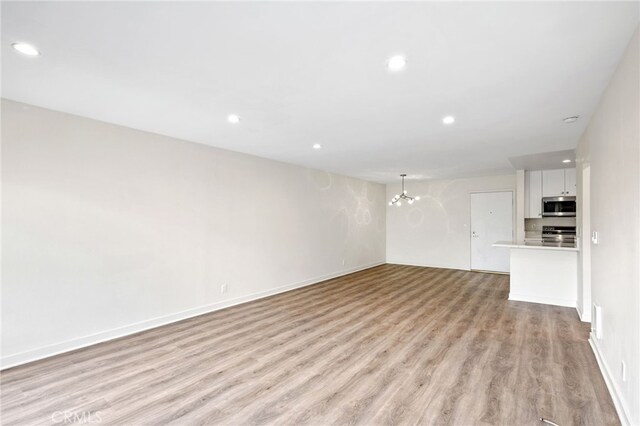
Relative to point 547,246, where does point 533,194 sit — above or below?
above

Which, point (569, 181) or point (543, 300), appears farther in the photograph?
point (569, 181)

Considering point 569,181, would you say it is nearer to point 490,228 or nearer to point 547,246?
point 490,228

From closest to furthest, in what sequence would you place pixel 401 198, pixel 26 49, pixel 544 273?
1. pixel 26 49
2. pixel 544 273
3. pixel 401 198

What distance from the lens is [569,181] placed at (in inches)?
246

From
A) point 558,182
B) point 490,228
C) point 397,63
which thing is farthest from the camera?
point 490,228

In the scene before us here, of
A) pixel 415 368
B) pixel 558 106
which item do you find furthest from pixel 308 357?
pixel 558 106

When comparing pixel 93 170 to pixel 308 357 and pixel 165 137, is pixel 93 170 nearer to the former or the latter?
pixel 165 137

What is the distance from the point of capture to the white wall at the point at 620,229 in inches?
71.6

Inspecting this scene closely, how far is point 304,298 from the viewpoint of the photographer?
17.2ft

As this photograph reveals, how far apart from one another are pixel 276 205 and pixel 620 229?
14.8 ft

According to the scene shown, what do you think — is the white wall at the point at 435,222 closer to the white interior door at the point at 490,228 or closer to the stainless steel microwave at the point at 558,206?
the white interior door at the point at 490,228

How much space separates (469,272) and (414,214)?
A: 6.87 feet

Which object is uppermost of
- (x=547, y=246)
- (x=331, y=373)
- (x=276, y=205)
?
(x=276, y=205)

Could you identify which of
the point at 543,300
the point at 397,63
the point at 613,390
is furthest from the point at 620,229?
the point at 543,300
